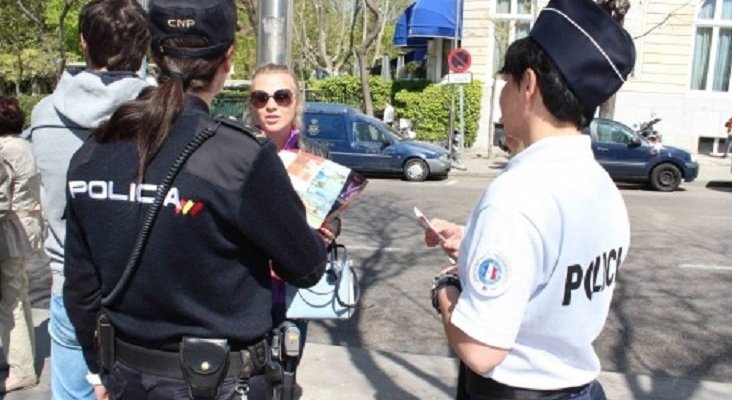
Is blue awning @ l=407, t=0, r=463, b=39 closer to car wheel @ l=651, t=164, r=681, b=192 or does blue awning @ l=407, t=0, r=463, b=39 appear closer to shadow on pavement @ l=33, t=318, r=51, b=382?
car wheel @ l=651, t=164, r=681, b=192

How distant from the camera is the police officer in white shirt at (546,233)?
1532 millimetres

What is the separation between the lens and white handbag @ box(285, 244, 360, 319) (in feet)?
8.17

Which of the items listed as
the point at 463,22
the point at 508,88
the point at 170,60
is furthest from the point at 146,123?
the point at 463,22

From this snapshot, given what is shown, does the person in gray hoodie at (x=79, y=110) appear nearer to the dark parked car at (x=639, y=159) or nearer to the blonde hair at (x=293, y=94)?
the blonde hair at (x=293, y=94)

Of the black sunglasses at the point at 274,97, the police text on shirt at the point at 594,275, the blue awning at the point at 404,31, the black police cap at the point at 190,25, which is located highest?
the blue awning at the point at 404,31

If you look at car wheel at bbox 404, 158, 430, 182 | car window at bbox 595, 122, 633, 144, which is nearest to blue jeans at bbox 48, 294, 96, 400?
car wheel at bbox 404, 158, 430, 182

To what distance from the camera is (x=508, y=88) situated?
172 cm

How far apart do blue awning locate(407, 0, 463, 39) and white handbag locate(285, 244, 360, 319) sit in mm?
21176

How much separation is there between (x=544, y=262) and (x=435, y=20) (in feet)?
73.5

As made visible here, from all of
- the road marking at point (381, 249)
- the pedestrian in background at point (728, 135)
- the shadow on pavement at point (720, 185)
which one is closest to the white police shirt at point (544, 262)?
the road marking at point (381, 249)

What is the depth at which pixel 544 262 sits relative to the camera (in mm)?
1571

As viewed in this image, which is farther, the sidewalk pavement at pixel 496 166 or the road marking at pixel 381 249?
the sidewalk pavement at pixel 496 166

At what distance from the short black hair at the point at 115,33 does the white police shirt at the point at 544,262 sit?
1435mm

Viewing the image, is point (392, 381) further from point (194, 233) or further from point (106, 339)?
point (194, 233)
